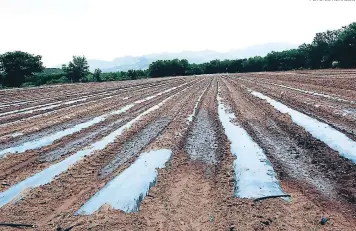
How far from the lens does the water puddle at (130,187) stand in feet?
15.8

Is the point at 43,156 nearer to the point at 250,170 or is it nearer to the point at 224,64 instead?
the point at 250,170

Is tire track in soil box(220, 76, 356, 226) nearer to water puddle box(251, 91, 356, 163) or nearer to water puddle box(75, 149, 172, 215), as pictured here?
water puddle box(251, 91, 356, 163)

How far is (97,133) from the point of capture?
988 centimetres

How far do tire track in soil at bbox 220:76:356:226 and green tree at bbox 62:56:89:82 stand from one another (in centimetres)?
5249

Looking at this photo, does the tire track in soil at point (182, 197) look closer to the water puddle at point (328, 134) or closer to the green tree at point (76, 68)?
the water puddle at point (328, 134)

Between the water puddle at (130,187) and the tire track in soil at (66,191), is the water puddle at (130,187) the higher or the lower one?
the lower one

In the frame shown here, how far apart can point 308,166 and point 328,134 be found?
2501 mm

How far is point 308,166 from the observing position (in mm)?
6008

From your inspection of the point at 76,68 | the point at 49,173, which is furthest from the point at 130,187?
the point at 76,68

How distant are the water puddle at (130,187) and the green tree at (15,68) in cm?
4920

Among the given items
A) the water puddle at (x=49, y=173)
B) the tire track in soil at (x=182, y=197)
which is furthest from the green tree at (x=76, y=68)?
the tire track in soil at (x=182, y=197)

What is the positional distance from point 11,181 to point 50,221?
7.21 ft

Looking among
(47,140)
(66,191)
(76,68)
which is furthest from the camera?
(76,68)

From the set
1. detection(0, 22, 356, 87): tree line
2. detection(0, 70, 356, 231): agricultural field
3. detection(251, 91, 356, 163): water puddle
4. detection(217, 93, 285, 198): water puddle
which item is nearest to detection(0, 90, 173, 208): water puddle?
detection(0, 70, 356, 231): agricultural field
